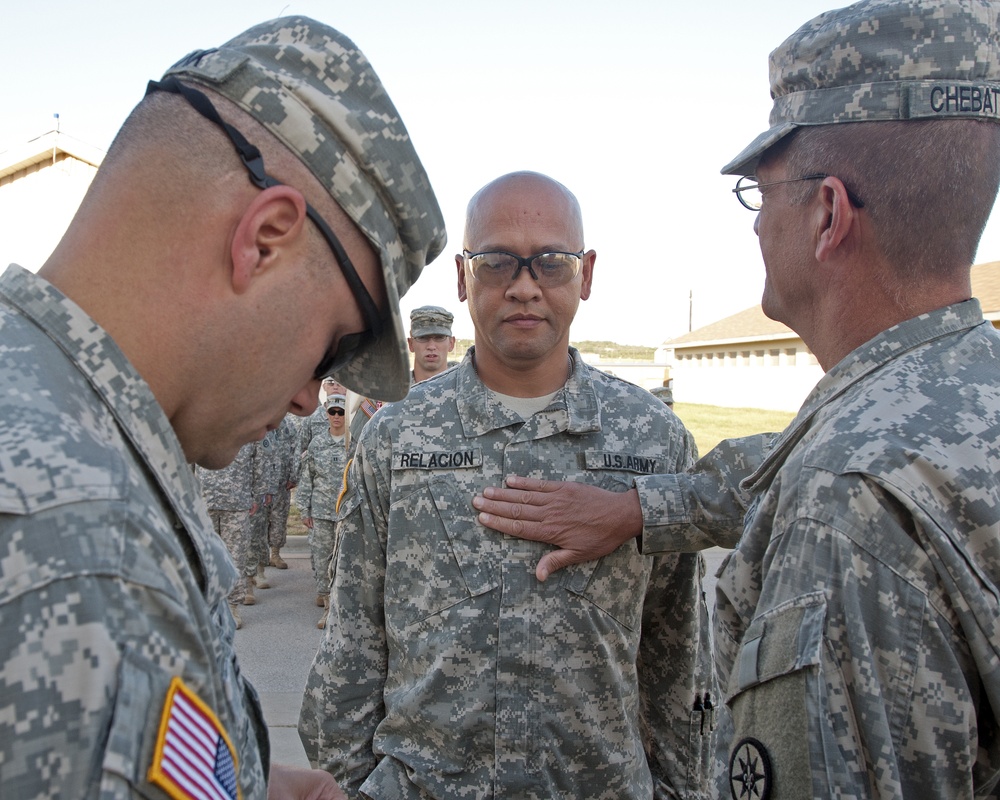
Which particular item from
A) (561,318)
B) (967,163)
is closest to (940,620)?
(967,163)

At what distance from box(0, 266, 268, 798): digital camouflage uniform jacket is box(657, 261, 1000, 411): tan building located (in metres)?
29.4

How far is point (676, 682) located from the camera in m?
2.53

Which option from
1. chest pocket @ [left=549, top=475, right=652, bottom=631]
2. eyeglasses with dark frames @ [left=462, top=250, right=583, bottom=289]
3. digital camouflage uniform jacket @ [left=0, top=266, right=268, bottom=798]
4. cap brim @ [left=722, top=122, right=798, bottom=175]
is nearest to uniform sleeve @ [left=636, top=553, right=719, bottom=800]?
chest pocket @ [left=549, top=475, right=652, bottom=631]

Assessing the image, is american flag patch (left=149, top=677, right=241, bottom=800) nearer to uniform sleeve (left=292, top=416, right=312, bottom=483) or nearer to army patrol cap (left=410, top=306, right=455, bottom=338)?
army patrol cap (left=410, top=306, right=455, bottom=338)

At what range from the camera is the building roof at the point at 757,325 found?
80.2 feet

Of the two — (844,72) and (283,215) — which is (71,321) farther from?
(844,72)

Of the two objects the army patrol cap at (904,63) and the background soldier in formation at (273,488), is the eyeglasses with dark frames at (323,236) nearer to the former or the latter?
the army patrol cap at (904,63)

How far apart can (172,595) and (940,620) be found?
1.12 meters

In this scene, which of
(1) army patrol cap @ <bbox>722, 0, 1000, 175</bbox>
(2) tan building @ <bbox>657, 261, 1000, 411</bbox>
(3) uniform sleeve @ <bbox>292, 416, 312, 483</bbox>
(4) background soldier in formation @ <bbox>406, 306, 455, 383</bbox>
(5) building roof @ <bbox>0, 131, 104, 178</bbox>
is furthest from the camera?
(2) tan building @ <bbox>657, 261, 1000, 411</bbox>

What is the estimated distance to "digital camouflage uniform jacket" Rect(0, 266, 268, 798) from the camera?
0.74 metres

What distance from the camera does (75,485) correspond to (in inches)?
32.7

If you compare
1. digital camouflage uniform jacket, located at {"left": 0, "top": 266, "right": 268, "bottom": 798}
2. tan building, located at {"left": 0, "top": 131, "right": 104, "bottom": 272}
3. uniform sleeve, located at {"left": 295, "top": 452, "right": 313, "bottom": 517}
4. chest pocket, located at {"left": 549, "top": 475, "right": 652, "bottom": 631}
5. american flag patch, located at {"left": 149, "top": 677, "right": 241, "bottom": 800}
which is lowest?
american flag patch, located at {"left": 149, "top": 677, "right": 241, "bottom": 800}

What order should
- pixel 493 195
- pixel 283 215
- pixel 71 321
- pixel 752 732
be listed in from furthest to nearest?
pixel 493 195, pixel 752 732, pixel 283 215, pixel 71 321

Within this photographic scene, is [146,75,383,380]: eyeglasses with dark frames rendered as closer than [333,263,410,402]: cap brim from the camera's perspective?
Yes
